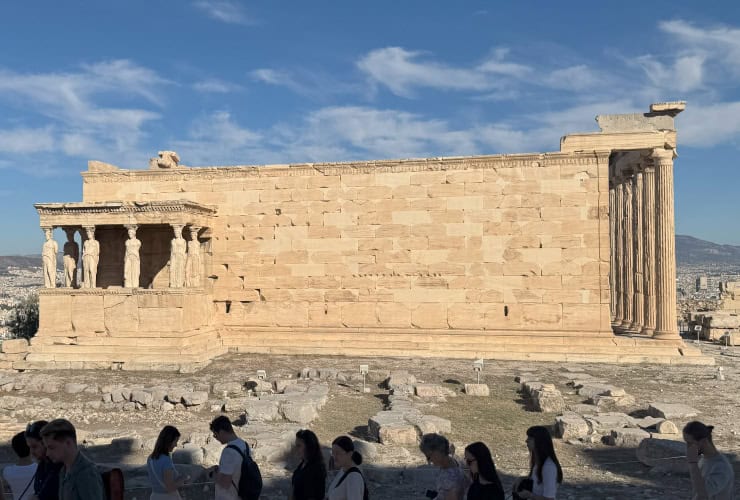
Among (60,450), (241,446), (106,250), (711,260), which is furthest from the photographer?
(711,260)

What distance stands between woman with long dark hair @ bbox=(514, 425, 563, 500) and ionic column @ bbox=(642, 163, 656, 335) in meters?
13.4

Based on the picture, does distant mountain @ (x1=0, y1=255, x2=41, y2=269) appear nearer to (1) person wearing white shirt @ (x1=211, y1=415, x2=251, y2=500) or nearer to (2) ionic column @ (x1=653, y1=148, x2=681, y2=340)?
(2) ionic column @ (x1=653, y1=148, x2=681, y2=340)

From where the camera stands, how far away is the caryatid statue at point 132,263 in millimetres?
16688

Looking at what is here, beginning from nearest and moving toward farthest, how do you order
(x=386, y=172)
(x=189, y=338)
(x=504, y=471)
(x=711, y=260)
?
(x=504, y=471)
(x=189, y=338)
(x=386, y=172)
(x=711, y=260)

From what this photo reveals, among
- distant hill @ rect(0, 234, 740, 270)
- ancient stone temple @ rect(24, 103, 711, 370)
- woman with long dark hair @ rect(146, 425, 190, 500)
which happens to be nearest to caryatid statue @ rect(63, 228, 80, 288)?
ancient stone temple @ rect(24, 103, 711, 370)

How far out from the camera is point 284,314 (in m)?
18.1

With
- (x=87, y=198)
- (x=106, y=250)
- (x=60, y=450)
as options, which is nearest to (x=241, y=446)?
(x=60, y=450)

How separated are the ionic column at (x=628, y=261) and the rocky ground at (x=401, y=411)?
9.46ft

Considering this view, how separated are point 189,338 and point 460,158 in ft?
27.4

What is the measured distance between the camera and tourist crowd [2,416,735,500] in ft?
14.2

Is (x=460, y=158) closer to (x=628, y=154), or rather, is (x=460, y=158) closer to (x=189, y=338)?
(x=628, y=154)

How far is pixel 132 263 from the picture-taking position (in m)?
16.8

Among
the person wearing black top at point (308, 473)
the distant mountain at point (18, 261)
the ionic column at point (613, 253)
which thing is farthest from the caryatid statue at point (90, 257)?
the distant mountain at point (18, 261)

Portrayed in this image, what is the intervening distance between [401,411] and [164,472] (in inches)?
227
